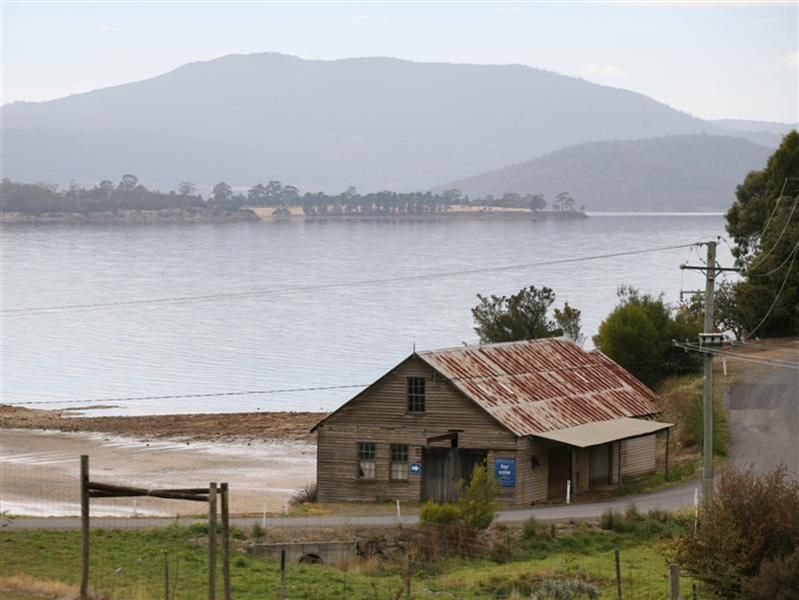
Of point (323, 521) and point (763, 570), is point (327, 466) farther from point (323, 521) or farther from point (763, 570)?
point (763, 570)

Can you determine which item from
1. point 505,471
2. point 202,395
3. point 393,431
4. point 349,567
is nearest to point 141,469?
point 393,431

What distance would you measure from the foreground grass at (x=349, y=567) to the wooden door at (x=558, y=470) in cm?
750

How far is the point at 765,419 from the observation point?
51.7m

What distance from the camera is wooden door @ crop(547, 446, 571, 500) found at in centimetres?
4366

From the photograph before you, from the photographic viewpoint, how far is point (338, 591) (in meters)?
27.2

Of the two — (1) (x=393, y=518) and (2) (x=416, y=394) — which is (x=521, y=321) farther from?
(1) (x=393, y=518)

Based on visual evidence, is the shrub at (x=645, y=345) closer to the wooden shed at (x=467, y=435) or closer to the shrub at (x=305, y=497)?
the wooden shed at (x=467, y=435)

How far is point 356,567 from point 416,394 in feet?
38.9

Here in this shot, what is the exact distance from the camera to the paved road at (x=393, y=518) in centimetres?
3722

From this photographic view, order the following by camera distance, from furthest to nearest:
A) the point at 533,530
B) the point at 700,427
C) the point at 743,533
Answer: the point at 700,427, the point at 533,530, the point at 743,533

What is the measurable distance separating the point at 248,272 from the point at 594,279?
48364mm

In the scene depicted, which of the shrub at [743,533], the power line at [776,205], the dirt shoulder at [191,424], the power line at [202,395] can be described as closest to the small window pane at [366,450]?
the shrub at [743,533]

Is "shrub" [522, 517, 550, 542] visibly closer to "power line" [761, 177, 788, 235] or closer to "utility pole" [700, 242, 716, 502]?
"utility pole" [700, 242, 716, 502]

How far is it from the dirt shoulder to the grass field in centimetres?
3440
